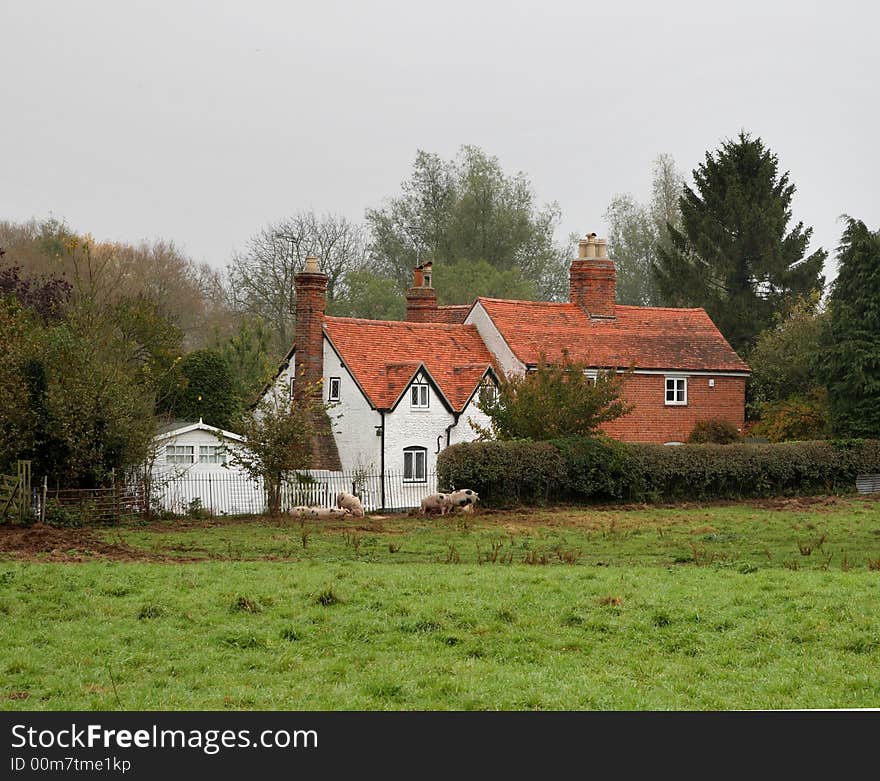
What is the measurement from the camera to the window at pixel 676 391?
170ft

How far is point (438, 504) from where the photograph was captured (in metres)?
35.9

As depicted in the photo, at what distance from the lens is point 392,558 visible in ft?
77.0

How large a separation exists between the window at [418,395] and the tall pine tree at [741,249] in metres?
26.0

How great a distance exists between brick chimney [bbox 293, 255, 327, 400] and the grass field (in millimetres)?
22210

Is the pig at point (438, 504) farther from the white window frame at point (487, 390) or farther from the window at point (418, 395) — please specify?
the window at point (418, 395)

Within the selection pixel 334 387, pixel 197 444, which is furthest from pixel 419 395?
pixel 197 444

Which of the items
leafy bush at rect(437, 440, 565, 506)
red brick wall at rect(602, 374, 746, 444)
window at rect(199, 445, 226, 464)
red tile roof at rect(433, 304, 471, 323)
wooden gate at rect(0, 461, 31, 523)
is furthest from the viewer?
red tile roof at rect(433, 304, 471, 323)

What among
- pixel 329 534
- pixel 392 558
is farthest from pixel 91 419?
pixel 392 558

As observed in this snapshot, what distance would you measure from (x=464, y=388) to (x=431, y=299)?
9.13 m

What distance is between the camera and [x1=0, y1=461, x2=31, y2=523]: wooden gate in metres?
29.2

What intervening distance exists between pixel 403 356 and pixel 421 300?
721 cm

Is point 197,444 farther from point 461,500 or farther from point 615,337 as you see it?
point 615,337

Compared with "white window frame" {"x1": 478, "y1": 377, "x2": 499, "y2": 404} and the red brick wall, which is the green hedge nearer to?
"white window frame" {"x1": 478, "y1": 377, "x2": 499, "y2": 404}

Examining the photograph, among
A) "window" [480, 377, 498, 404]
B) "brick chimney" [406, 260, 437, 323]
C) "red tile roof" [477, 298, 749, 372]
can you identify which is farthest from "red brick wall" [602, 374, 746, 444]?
"brick chimney" [406, 260, 437, 323]
